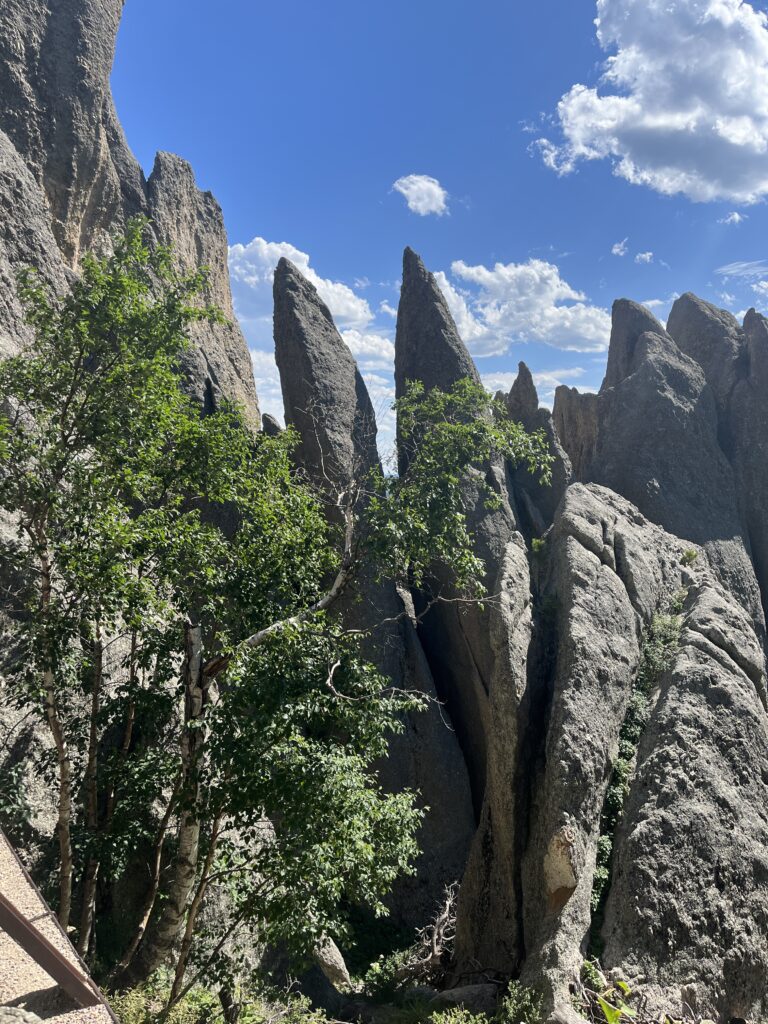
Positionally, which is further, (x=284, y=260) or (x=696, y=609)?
(x=284, y=260)

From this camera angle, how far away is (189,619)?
9086mm

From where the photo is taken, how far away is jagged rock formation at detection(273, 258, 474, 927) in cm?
1902

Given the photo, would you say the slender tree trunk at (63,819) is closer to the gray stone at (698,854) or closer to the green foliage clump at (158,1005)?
the green foliage clump at (158,1005)

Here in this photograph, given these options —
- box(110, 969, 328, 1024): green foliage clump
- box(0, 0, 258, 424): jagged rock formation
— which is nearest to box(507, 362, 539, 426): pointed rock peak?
box(0, 0, 258, 424): jagged rock formation

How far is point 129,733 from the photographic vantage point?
9.55 m

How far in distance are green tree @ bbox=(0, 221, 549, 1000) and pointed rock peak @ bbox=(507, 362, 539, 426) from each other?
21.0 metres

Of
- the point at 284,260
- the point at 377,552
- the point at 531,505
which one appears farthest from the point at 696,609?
the point at 284,260

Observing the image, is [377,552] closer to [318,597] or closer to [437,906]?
[318,597]

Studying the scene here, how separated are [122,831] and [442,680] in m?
15.2

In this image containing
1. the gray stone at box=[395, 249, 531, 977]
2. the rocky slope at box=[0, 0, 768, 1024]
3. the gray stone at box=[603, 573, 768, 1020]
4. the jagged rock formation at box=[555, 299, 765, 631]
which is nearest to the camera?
the gray stone at box=[603, 573, 768, 1020]

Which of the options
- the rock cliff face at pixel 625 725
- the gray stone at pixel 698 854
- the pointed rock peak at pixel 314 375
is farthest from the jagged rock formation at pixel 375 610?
the gray stone at pixel 698 854

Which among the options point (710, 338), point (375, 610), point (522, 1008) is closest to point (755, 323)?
point (710, 338)

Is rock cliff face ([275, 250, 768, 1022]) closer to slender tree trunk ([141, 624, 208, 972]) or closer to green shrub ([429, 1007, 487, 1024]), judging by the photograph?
green shrub ([429, 1007, 487, 1024])

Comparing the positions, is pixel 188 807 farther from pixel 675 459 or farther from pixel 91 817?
pixel 675 459
